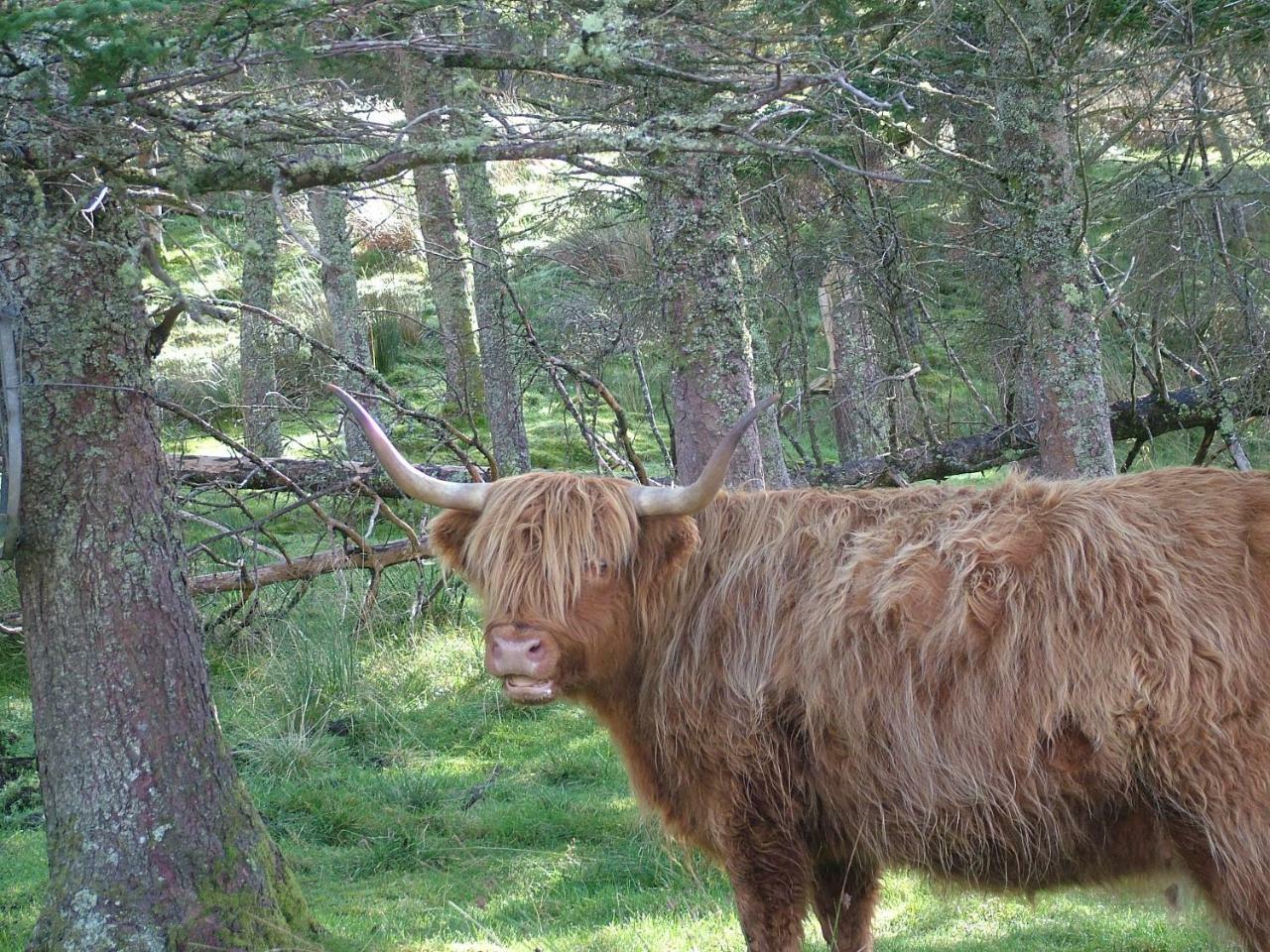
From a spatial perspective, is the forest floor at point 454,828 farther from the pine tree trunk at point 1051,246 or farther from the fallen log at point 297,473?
the pine tree trunk at point 1051,246

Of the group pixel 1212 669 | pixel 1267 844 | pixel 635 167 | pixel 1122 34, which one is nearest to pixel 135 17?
pixel 635 167

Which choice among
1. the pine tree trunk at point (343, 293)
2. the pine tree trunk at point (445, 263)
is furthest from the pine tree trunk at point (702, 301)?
the pine tree trunk at point (343, 293)

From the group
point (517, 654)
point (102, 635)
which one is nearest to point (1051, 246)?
point (517, 654)

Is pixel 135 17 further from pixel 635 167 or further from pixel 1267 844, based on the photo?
pixel 1267 844

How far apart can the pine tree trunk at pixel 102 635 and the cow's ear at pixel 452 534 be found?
0.97 meters

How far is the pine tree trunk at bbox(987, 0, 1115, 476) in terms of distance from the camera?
5.86 meters

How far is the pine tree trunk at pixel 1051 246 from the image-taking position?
19.2 ft

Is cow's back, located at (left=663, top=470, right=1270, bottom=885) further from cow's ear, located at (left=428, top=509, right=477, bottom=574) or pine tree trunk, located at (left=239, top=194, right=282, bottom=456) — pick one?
pine tree trunk, located at (left=239, top=194, right=282, bottom=456)

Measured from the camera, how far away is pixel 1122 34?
8555mm

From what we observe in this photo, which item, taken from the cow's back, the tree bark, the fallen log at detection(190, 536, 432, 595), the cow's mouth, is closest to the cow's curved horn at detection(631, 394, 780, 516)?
the cow's back

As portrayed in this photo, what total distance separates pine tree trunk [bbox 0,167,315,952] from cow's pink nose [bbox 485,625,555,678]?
1.16 m

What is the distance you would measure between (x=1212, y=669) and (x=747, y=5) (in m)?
6.88

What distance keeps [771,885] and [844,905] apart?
526mm

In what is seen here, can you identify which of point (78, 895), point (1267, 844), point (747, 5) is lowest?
point (1267, 844)
